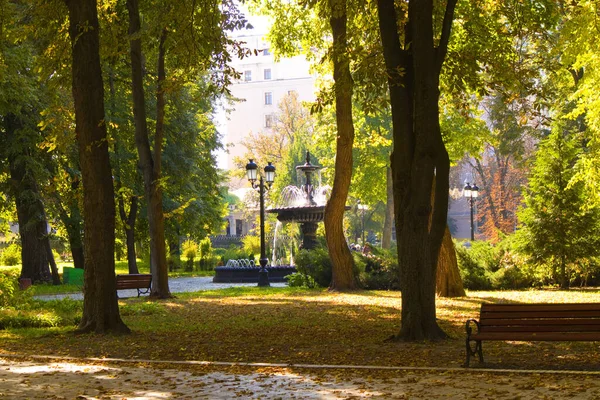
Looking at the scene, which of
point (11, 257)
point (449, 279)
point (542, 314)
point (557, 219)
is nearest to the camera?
point (542, 314)

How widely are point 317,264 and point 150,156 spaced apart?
666cm

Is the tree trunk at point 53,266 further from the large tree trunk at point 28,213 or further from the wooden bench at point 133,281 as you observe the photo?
the wooden bench at point 133,281

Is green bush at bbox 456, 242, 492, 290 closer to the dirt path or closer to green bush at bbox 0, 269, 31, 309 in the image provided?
green bush at bbox 0, 269, 31, 309

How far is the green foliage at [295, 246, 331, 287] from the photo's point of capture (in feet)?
84.3

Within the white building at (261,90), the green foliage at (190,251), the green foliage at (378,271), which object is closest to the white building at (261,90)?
the white building at (261,90)

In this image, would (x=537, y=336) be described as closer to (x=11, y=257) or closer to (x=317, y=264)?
(x=317, y=264)

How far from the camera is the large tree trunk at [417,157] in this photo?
1205 centimetres

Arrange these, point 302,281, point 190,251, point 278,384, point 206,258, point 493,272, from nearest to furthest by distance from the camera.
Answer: point 278,384
point 493,272
point 302,281
point 190,251
point 206,258

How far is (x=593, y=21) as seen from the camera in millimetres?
19047

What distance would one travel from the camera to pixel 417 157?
12.1 metres

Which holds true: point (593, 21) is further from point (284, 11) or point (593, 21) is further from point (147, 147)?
point (147, 147)

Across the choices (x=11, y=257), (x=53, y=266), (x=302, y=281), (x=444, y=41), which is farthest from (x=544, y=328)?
(x=11, y=257)

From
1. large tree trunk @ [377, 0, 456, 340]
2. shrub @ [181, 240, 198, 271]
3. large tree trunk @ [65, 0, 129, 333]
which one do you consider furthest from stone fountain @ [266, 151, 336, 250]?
large tree trunk @ [377, 0, 456, 340]

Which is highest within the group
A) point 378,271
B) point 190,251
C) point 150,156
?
point 150,156
